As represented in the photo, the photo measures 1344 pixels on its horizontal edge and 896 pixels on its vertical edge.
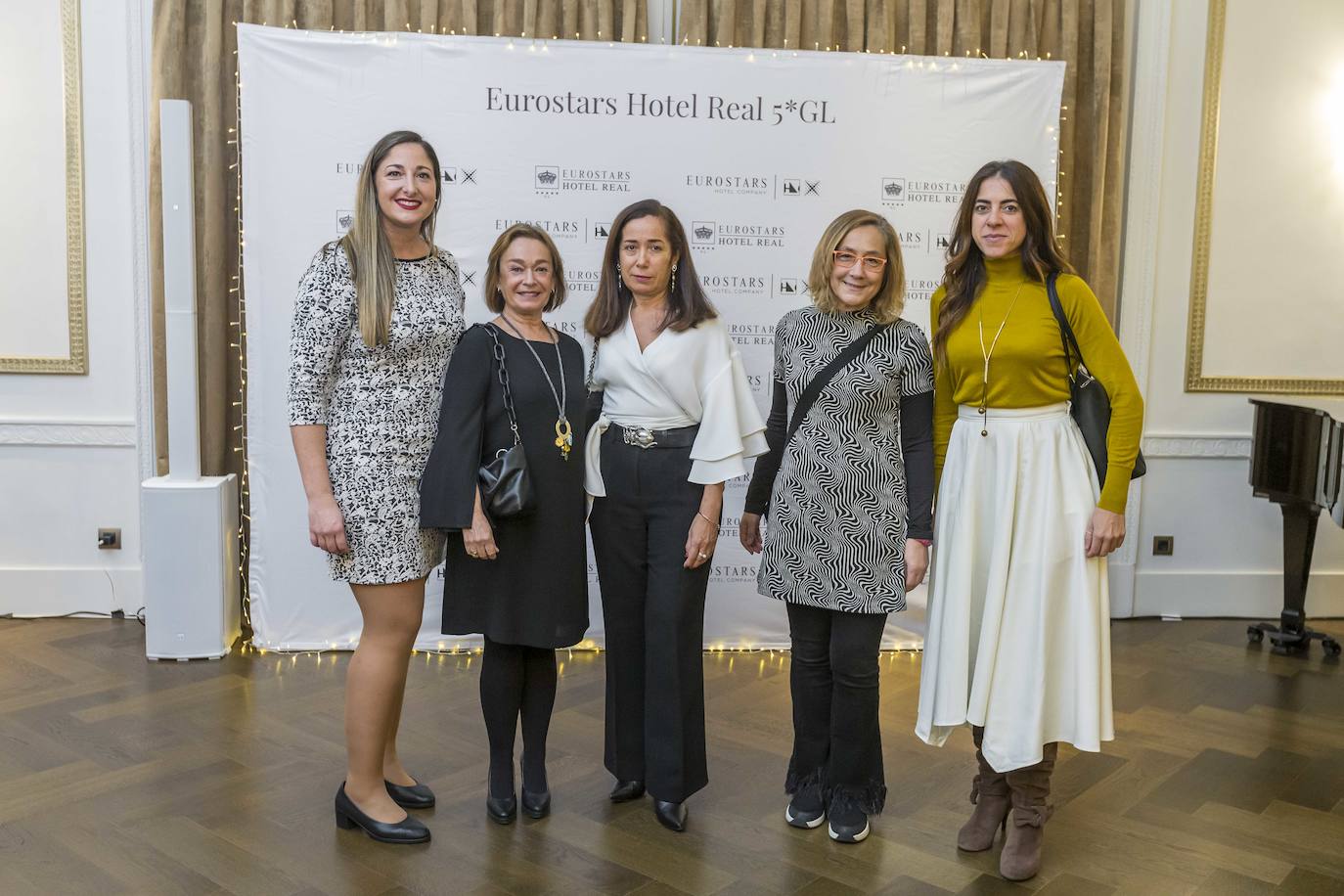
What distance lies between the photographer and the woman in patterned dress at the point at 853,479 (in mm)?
2701

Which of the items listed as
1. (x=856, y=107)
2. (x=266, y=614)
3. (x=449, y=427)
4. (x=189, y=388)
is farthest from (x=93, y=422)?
(x=856, y=107)

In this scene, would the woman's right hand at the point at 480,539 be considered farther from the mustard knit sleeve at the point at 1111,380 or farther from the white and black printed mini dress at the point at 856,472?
the mustard knit sleeve at the point at 1111,380

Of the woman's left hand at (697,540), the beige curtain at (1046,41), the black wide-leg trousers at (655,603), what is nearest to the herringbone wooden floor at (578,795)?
the black wide-leg trousers at (655,603)

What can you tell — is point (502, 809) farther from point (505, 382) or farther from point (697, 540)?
point (505, 382)

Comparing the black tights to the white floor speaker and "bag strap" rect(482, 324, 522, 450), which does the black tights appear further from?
the white floor speaker

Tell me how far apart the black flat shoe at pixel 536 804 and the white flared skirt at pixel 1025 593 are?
3.45ft

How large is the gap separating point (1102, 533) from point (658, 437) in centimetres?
105

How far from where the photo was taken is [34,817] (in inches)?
113

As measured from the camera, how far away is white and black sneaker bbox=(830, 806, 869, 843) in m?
2.83

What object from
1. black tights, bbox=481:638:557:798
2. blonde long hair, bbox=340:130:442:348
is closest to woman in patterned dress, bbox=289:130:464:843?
blonde long hair, bbox=340:130:442:348

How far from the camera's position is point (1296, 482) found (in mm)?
4672

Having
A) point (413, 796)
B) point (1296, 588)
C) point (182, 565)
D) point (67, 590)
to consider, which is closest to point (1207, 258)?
point (1296, 588)

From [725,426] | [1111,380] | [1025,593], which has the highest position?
[1111,380]

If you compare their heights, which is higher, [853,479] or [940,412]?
[940,412]
